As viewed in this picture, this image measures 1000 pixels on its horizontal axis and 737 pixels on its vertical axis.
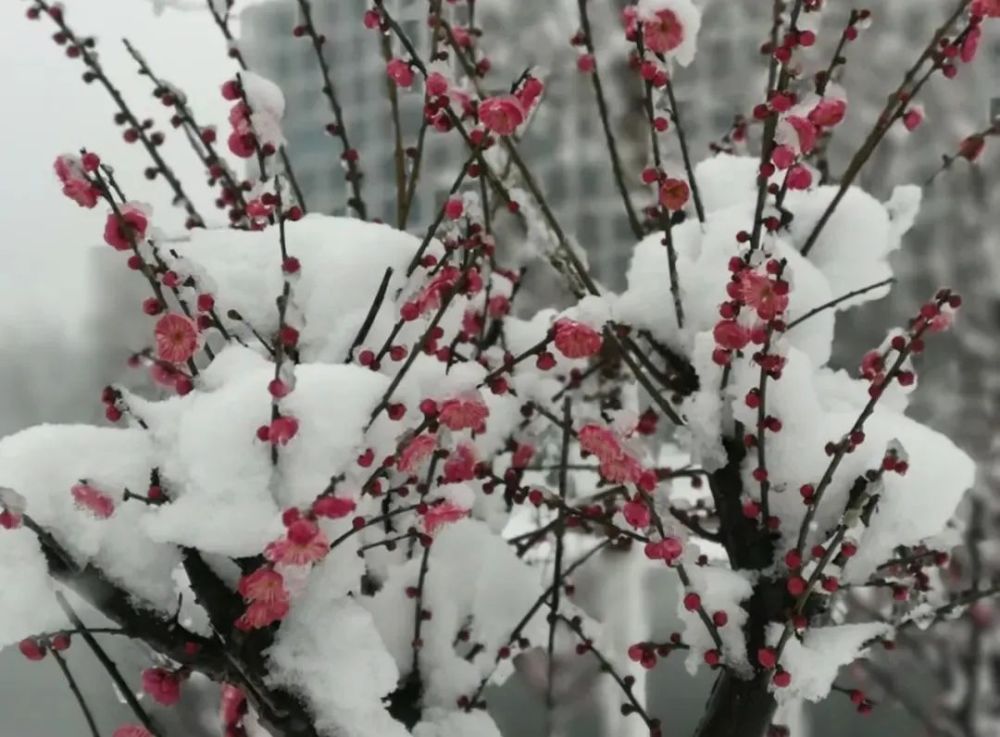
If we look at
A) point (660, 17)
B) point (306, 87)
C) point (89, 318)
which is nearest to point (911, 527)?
point (660, 17)

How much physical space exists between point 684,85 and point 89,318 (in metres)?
1.76

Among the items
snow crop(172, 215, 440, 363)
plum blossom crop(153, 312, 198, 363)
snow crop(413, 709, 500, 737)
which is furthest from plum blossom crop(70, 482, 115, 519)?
snow crop(413, 709, 500, 737)

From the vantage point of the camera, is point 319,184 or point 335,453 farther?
point 319,184

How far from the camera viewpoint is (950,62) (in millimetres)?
902

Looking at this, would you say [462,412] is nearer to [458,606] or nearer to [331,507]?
[331,507]

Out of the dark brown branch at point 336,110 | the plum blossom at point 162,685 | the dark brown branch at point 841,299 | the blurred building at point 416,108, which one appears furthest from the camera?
the blurred building at point 416,108

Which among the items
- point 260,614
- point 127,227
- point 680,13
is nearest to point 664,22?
point 680,13

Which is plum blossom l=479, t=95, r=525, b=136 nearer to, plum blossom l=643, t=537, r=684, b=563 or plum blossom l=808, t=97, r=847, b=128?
plum blossom l=808, t=97, r=847, b=128

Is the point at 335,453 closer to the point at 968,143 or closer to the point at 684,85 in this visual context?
the point at 968,143

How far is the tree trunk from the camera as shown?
950 millimetres

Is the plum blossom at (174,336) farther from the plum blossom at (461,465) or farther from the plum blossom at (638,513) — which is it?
the plum blossom at (638,513)

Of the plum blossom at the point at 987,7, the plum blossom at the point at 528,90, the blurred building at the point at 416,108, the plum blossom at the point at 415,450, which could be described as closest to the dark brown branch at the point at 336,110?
the blurred building at the point at 416,108

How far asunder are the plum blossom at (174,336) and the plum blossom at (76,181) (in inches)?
4.4

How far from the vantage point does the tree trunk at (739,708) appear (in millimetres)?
950
